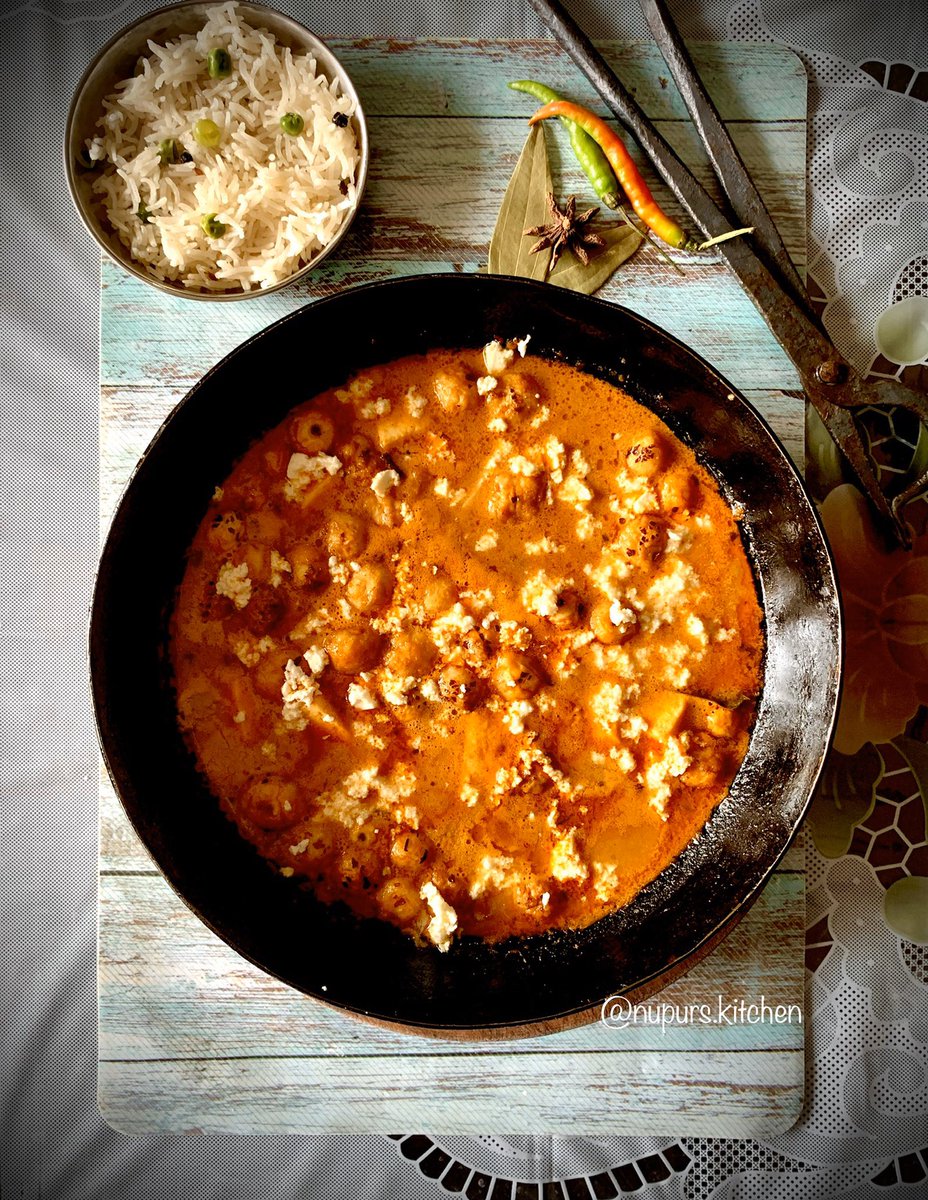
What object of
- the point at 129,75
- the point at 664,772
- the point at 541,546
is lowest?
the point at 664,772

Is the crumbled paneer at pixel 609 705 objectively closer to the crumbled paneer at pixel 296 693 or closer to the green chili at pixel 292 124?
the crumbled paneer at pixel 296 693

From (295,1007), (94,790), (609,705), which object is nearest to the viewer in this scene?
(609,705)

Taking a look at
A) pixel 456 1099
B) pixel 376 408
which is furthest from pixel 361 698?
pixel 456 1099

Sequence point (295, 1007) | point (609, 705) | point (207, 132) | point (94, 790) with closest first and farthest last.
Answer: point (207, 132) < point (609, 705) < point (295, 1007) < point (94, 790)

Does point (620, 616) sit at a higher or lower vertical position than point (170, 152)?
Result: lower

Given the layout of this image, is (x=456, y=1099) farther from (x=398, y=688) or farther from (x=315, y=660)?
(x=315, y=660)

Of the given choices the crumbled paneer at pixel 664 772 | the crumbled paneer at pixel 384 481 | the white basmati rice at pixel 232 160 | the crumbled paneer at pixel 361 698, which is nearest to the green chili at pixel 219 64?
the white basmati rice at pixel 232 160

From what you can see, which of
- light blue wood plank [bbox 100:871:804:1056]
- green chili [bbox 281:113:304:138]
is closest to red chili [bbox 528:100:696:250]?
green chili [bbox 281:113:304:138]
